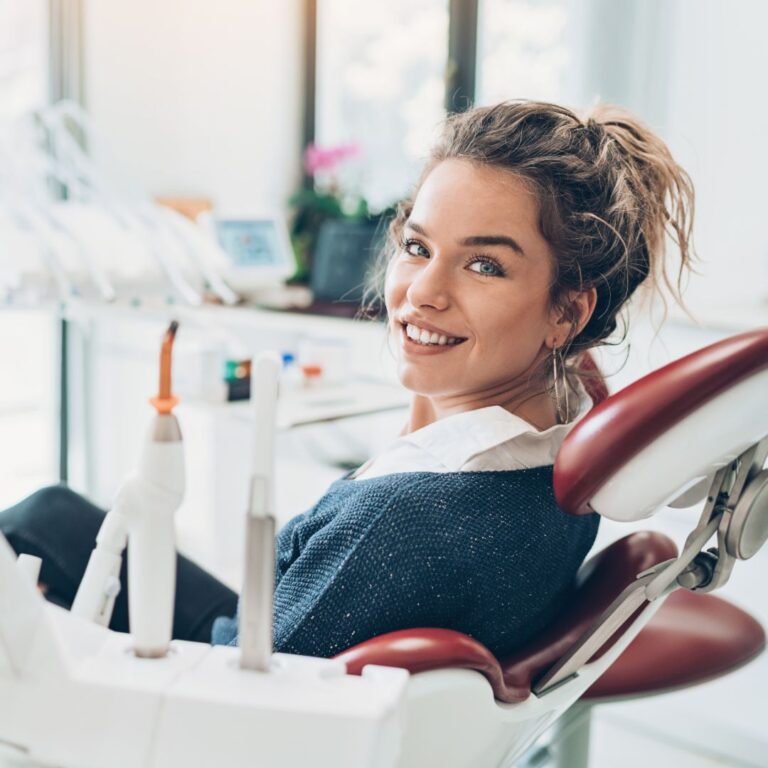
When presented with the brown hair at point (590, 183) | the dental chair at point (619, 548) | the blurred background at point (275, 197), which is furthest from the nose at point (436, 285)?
the blurred background at point (275, 197)

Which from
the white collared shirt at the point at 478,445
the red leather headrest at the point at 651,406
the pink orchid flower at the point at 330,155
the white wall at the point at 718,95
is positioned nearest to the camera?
the red leather headrest at the point at 651,406

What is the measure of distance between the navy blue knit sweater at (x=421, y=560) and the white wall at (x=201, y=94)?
2.44 m

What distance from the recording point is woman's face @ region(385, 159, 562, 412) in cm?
100

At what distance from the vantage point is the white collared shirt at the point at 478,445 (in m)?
Answer: 0.93

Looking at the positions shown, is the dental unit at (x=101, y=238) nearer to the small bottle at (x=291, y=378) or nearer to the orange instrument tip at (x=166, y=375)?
the small bottle at (x=291, y=378)

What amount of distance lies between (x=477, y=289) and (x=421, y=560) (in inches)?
12.3

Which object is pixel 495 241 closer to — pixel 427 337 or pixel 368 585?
pixel 427 337

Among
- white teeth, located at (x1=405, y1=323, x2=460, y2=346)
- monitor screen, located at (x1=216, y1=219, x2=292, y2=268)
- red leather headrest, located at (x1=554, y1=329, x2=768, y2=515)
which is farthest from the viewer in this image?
monitor screen, located at (x1=216, y1=219, x2=292, y2=268)

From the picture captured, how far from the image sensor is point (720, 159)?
2510 mm

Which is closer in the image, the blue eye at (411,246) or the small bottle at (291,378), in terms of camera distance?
the blue eye at (411,246)

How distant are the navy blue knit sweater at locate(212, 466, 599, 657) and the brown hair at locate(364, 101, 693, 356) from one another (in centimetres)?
23

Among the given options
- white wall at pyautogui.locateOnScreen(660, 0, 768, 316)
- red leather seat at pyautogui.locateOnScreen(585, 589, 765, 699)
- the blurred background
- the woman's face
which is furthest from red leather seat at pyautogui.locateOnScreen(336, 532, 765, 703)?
white wall at pyautogui.locateOnScreen(660, 0, 768, 316)

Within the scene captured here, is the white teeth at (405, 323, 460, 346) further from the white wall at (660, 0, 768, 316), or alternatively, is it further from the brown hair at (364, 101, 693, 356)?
the white wall at (660, 0, 768, 316)

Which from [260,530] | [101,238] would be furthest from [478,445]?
[101,238]
